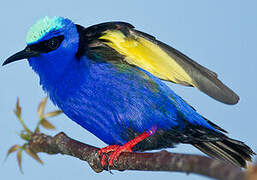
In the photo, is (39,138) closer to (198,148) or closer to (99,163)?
(99,163)

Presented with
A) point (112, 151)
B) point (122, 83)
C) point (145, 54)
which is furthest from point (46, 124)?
point (145, 54)

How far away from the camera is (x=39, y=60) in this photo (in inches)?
89.6

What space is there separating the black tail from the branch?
0.64m

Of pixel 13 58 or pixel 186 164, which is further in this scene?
pixel 13 58

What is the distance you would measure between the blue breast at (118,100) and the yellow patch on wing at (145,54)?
5 centimetres

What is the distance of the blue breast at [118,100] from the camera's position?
2.15 m

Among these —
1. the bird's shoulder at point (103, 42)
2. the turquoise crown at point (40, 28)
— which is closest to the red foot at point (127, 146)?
the bird's shoulder at point (103, 42)

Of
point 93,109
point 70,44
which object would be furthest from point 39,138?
point 70,44

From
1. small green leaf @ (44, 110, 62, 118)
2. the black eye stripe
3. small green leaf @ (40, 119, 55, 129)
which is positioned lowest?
small green leaf @ (40, 119, 55, 129)

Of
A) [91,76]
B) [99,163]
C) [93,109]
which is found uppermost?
[91,76]

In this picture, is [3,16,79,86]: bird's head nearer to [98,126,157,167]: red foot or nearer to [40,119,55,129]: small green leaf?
[40,119,55,129]: small green leaf

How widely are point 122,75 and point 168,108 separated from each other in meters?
0.31

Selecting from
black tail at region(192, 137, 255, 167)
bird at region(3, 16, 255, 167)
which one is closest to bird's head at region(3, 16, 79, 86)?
bird at region(3, 16, 255, 167)

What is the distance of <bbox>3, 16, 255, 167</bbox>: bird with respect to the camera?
2158mm
